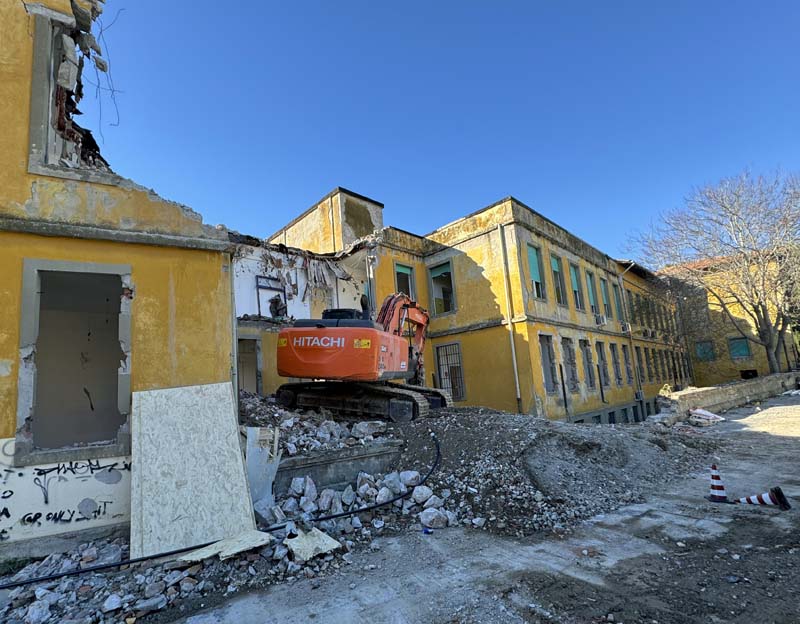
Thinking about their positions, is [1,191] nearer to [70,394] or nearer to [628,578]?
[70,394]

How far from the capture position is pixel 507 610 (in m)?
3.21

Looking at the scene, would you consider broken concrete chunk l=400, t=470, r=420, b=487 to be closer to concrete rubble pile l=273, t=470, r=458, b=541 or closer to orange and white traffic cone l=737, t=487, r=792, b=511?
concrete rubble pile l=273, t=470, r=458, b=541

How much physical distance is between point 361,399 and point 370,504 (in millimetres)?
3722

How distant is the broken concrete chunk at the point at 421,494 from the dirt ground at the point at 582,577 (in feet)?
2.09

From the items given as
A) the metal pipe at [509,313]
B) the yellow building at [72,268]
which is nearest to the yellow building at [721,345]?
the metal pipe at [509,313]

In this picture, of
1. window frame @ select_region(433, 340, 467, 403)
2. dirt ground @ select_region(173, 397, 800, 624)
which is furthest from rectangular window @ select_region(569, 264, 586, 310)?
dirt ground @ select_region(173, 397, 800, 624)

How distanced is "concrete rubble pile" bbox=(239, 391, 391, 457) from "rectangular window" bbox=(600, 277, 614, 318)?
1698 cm

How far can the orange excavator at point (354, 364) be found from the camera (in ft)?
26.0

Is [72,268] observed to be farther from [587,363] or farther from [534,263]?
[587,363]

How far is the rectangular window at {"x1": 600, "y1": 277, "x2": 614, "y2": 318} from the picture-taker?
21155 mm

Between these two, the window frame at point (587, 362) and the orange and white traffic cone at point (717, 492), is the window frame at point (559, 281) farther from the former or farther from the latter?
the orange and white traffic cone at point (717, 492)

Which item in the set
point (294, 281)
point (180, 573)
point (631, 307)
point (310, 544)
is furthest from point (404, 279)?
point (631, 307)

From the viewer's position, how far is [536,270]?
16.1 metres

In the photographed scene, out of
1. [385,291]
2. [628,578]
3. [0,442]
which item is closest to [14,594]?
[0,442]
